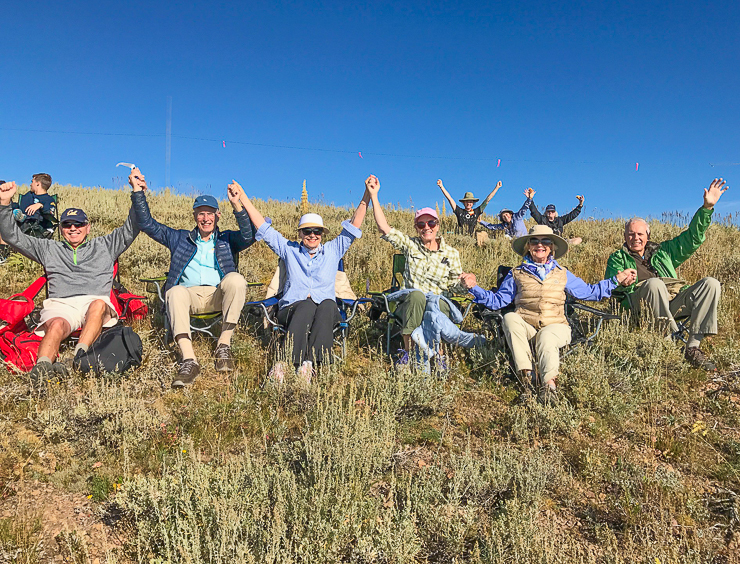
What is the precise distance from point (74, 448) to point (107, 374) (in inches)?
34.7

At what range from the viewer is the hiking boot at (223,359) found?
15.6 feet

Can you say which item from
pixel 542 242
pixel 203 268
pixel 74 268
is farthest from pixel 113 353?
pixel 542 242

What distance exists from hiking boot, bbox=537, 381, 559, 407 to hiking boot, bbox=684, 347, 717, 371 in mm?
1732

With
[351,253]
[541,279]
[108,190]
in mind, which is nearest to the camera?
[541,279]

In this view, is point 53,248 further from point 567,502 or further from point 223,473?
point 567,502

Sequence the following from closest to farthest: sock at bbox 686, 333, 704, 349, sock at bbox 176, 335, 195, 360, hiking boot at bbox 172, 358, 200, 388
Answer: hiking boot at bbox 172, 358, 200, 388, sock at bbox 176, 335, 195, 360, sock at bbox 686, 333, 704, 349

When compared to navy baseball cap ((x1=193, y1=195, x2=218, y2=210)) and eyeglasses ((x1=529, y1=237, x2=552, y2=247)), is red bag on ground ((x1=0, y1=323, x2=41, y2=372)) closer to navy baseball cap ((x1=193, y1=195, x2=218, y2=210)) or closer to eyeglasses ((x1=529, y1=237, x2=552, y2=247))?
navy baseball cap ((x1=193, y1=195, x2=218, y2=210))

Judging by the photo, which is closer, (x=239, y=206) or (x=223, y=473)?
(x=223, y=473)

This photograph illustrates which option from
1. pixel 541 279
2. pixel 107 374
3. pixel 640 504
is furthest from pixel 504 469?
pixel 107 374

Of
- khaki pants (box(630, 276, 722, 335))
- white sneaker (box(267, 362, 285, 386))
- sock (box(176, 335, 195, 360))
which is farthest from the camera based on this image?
khaki pants (box(630, 276, 722, 335))

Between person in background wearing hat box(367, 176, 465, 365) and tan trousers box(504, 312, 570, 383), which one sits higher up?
person in background wearing hat box(367, 176, 465, 365)

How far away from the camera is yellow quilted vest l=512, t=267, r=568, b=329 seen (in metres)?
4.80

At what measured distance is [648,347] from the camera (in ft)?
16.0

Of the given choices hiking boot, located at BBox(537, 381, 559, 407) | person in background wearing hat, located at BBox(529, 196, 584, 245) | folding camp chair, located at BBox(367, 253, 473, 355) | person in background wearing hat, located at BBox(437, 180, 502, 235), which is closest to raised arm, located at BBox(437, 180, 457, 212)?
person in background wearing hat, located at BBox(437, 180, 502, 235)
